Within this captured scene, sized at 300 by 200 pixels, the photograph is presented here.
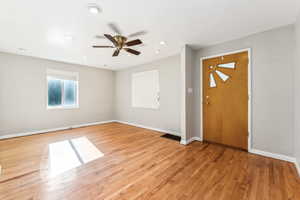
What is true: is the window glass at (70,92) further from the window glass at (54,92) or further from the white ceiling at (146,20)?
the white ceiling at (146,20)

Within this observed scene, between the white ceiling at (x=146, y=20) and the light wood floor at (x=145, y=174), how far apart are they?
2483 mm

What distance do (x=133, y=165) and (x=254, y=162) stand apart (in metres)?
2.18

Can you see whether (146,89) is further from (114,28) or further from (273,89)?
(273,89)

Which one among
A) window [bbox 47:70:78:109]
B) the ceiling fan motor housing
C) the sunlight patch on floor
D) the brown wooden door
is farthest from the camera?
window [bbox 47:70:78:109]

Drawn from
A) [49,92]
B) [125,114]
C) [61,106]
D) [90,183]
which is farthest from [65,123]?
[90,183]

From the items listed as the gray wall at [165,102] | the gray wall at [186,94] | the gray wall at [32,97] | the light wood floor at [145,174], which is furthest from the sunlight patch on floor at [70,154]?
the gray wall at [165,102]

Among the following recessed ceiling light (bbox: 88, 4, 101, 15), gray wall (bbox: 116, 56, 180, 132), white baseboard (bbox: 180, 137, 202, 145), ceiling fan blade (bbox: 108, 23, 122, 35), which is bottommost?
white baseboard (bbox: 180, 137, 202, 145)

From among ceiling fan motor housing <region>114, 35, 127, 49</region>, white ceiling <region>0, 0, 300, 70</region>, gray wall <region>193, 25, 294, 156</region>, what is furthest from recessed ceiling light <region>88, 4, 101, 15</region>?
gray wall <region>193, 25, 294, 156</region>

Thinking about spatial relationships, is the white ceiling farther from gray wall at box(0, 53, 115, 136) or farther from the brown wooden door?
gray wall at box(0, 53, 115, 136)

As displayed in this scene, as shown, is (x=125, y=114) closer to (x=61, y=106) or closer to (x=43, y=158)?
(x=61, y=106)

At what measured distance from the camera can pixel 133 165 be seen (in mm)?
2150

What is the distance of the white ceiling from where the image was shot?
175 cm

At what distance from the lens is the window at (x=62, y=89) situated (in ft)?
14.4

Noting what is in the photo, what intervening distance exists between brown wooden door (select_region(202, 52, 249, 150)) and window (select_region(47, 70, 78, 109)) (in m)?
4.73
